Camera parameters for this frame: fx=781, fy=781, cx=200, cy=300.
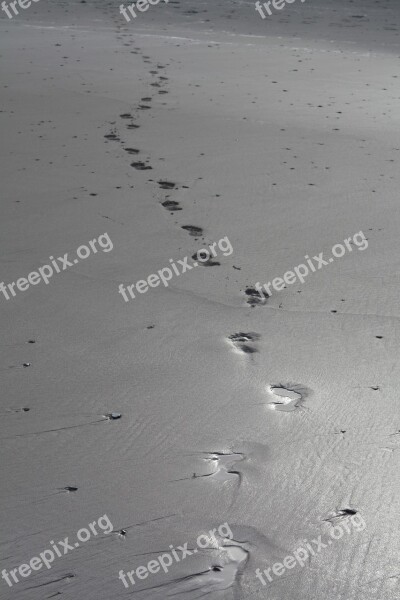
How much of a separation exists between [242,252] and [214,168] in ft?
3.17

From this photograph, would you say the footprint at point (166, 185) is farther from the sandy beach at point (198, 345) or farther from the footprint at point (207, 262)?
the footprint at point (207, 262)

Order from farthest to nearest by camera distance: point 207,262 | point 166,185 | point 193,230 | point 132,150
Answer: point 132,150
point 166,185
point 193,230
point 207,262

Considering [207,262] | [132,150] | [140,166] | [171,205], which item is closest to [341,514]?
[207,262]

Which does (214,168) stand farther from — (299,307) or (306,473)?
(306,473)

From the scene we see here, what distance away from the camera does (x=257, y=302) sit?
2.69 meters

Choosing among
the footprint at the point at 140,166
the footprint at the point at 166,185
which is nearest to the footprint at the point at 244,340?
the footprint at the point at 166,185

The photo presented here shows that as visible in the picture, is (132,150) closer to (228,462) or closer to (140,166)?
(140,166)

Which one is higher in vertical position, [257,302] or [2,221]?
[2,221]

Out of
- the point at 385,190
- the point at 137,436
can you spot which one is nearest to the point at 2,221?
the point at 137,436

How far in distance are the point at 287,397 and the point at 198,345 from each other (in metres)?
0.37

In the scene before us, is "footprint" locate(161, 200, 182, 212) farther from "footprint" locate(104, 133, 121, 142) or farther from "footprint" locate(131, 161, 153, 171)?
"footprint" locate(104, 133, 121, 142)

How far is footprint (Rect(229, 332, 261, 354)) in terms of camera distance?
7.91 feet

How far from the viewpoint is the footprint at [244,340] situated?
2.41 meters

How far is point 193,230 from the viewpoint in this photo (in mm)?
3211
